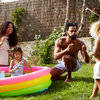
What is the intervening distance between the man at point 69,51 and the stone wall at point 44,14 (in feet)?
15.6

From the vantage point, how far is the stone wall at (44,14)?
8734mm

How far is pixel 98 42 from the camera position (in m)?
2.52

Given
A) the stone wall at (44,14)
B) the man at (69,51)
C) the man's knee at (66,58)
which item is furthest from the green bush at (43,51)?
the man's knee at (66,58)

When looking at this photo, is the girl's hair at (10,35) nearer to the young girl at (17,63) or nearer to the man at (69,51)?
the young girl at (17,63)

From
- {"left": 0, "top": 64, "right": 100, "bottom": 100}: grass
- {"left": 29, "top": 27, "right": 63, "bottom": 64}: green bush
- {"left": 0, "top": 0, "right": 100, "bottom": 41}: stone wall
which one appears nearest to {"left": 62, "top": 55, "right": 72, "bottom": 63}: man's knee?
{"left": 0, "top": 64, "right": 100, "bottom": 100}: grass

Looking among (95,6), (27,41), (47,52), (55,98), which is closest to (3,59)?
(55,98)

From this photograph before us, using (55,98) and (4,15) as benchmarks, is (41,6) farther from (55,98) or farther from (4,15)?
(55,98)

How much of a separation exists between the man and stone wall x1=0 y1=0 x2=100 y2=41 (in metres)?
4.76

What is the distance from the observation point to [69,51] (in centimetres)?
402

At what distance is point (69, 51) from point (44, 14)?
18.0ft

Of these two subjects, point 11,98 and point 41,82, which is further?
point 41,82

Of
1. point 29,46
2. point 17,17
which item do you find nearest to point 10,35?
point 29,46

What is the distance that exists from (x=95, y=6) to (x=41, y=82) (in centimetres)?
623

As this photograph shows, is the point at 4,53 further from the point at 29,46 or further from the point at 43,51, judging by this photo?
the point at 29,46
